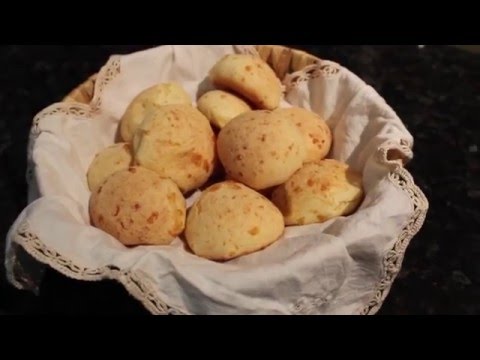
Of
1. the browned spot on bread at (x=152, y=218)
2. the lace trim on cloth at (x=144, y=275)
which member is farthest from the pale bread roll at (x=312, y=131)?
the browned spot on bread at (x=152, y=218)

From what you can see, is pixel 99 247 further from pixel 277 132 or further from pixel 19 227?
pixel 277 132

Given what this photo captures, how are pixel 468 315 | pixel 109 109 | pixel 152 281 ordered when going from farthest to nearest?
pixel 109 109 < pixel 468 315 < pixel 152 281

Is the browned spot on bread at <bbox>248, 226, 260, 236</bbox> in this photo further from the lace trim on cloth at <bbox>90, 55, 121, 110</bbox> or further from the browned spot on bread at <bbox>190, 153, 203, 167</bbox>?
the lace trim on cloth at <bbox>90, 55, 121, 110</bbox>

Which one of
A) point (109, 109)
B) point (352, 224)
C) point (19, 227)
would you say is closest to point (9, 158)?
point (109, 109)

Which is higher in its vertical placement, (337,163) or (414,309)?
(337,163)

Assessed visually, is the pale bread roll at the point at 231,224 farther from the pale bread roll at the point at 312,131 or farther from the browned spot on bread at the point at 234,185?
the pale bread roll at the point at 312,131
